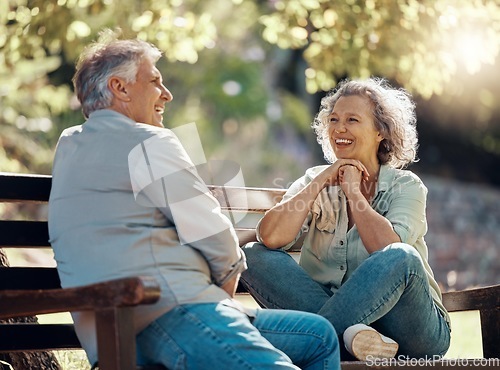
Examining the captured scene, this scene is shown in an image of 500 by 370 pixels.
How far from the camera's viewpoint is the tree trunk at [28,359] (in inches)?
161

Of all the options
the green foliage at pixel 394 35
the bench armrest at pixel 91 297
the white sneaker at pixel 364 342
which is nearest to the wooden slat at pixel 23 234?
the bench armrest at pixel 91 297

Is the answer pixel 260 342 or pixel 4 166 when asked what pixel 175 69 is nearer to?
pixel 4 166

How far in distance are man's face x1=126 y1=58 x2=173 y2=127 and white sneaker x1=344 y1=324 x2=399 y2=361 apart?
3.39 ft

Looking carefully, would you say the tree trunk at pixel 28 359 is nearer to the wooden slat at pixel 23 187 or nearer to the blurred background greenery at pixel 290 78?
the blurred background greenery at pixel 290 78

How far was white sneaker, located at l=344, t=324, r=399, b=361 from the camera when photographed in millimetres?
3512

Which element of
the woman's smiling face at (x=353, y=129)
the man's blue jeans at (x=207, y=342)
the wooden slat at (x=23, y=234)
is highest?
the woman's smiling face at (x=353, y=129)

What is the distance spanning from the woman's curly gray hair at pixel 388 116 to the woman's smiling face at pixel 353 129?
0.11ft

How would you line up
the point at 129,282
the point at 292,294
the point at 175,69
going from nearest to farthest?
1. the point at 129,282
2. the point at 292,294
3. the point at 175,69

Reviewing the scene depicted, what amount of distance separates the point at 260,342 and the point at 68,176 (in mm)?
783

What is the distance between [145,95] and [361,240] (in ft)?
4.03

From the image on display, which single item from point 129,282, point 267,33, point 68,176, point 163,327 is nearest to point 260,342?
point 163,327

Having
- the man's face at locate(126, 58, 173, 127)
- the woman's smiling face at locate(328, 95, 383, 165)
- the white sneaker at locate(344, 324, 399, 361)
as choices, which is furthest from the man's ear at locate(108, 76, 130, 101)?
the woman's smiling face at locate(328, 95, 383, 165)

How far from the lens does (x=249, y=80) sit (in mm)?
17109

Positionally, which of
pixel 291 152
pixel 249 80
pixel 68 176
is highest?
pixel 68 176
